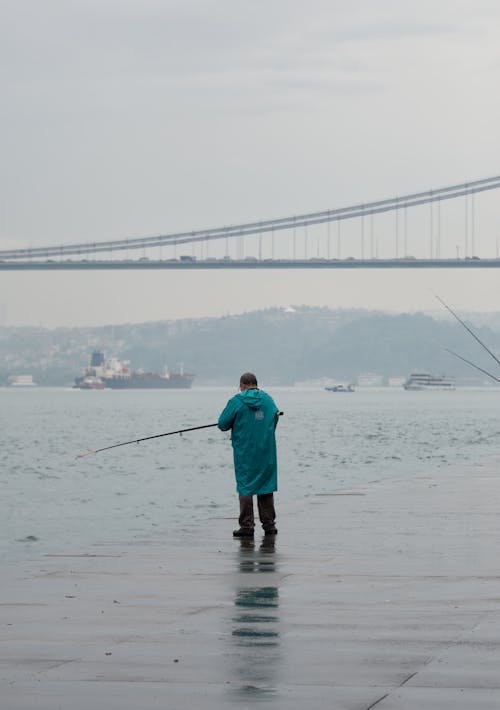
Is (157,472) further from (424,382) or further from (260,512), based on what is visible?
(424,382)

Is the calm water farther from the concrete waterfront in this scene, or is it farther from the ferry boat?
the ferry boat

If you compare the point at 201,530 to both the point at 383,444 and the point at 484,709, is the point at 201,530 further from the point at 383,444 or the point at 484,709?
the point at 383,444

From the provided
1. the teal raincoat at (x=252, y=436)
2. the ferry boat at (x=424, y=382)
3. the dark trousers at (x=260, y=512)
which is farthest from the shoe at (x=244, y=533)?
the ferry boat at (x=424, y=382)

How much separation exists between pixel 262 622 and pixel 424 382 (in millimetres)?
188360

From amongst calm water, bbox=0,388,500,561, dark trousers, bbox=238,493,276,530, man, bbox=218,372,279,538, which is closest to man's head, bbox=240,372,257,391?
man, bbox=218,372,279,538

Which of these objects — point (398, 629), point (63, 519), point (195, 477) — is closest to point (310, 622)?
point (398, 629)

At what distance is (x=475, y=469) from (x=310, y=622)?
549 inches

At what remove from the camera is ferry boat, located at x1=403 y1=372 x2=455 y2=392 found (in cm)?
19375

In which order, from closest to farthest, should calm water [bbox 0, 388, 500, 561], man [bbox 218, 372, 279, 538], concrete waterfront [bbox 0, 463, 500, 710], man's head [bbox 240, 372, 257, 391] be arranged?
concrete waterfront [bbox 0, 463, 500, 710]
man [bbox 218, 372, 279, 538]
man's head [bbox 240, 372, 257, 391]
calm water [bbox 0, 388, 500, 561]

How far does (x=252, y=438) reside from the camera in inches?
422

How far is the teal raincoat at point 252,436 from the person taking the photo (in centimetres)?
1073

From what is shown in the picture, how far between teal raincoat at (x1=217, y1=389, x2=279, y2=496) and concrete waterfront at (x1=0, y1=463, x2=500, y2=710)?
0.43 meters

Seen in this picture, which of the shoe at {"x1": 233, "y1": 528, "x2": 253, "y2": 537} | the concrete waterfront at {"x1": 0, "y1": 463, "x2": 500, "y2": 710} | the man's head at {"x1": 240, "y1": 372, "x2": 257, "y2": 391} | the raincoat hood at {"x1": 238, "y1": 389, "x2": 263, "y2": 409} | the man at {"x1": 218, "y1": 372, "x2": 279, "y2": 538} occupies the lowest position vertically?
the shoe at {"x1": 233, "y1": 528, "x2": 253, "y2": 537}

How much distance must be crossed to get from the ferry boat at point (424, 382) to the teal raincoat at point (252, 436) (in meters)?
183
